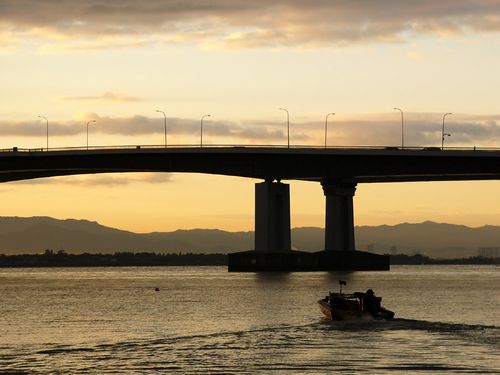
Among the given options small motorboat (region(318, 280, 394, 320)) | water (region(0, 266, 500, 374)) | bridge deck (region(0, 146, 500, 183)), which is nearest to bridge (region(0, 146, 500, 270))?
bridge deck (region(0, 146, 500, 183))

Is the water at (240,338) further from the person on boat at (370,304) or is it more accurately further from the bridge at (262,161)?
the bridge at (262,161)

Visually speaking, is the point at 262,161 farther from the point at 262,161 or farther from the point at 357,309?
the point at 357,309

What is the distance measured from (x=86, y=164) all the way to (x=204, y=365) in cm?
13973

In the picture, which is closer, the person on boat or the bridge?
the person on boat

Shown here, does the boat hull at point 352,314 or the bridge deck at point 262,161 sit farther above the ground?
the bridge deck at point 262,161

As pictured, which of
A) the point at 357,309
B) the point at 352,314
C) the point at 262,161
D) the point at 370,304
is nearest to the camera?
the point at 370,304

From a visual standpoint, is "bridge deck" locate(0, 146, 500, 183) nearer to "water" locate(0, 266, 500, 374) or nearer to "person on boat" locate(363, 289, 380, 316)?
"water" locate(0, 266, 500, 374)

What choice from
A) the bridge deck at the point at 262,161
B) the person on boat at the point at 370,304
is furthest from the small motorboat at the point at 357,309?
the bridge deck at the point at 262,161

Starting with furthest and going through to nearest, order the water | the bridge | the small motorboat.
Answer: the bridge, the small motorboat, the water

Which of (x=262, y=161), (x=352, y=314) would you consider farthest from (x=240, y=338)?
(x=262, y=161)

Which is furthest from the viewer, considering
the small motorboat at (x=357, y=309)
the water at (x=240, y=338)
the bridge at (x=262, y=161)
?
the bridge at (x=262, y=161)

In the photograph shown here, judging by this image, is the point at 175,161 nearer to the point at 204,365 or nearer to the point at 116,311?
the point at 116,311

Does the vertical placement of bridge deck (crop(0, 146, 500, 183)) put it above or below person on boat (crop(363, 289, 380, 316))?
above

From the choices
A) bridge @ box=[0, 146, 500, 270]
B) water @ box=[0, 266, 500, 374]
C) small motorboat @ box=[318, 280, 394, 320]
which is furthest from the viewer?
bridge @ box=[0, 146, 500, 270]
